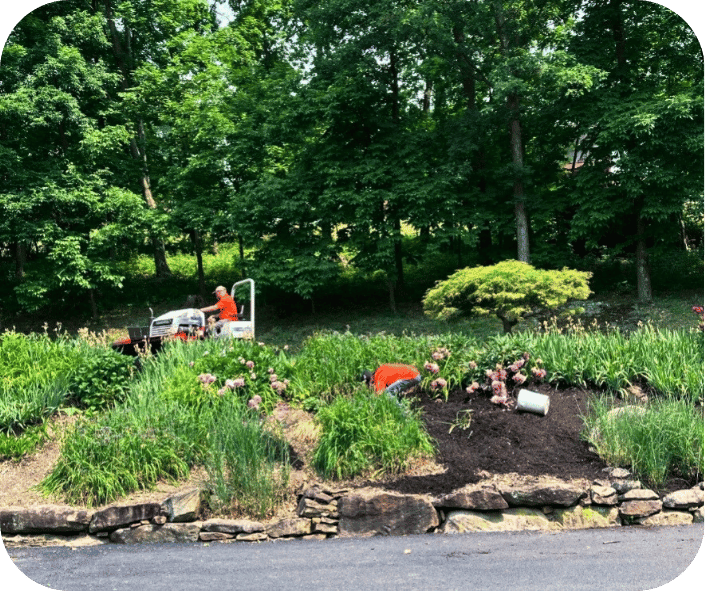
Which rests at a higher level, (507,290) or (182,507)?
(507,290)

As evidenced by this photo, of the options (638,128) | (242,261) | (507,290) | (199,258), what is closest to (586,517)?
(507,290)

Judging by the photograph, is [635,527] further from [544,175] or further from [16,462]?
[544,175]

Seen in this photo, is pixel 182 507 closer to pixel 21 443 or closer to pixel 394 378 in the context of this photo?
pixel 21 443

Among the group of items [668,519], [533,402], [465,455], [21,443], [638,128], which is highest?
[638,128]

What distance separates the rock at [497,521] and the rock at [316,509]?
780 millimetres

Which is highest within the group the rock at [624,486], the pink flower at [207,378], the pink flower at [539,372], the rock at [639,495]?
the pink flower at [207,378]

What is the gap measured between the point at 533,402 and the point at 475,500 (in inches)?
50.0

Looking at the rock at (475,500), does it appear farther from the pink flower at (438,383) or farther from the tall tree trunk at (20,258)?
the tall tree trunk at (20,258)

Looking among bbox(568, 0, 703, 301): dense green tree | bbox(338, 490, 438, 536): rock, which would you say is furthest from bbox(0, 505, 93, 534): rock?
bbox(568, 0, 703, 301): dense green tree

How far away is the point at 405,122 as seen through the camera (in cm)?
1561

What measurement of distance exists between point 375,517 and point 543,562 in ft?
4.05

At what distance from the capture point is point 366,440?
5.15 metres

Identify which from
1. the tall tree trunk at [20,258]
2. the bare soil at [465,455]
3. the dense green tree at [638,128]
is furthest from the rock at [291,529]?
the tall tree trunk at [20,258]

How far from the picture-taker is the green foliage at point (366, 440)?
5.09m
